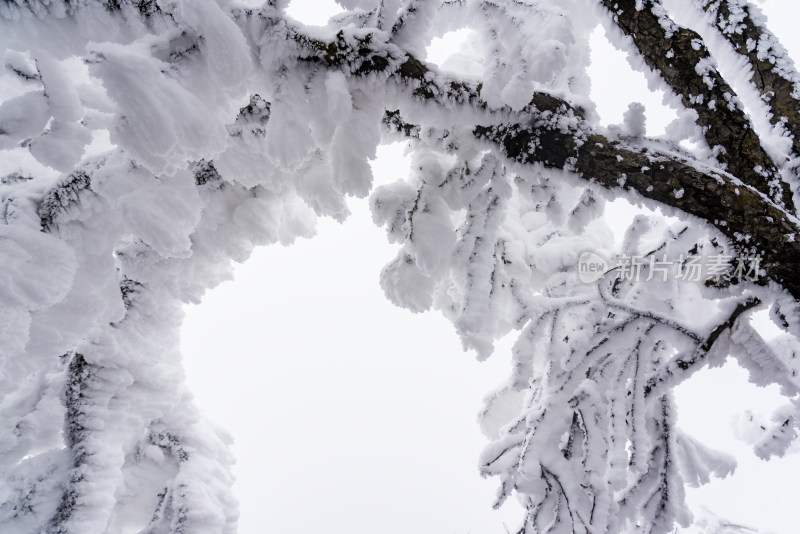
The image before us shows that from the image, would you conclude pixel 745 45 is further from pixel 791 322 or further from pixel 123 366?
pixel 123 366

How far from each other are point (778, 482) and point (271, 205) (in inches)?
3755

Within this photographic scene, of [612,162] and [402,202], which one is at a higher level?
[402,202]

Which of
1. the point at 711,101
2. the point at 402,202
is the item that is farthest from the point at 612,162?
the point at 402,202

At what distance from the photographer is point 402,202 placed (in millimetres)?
2283

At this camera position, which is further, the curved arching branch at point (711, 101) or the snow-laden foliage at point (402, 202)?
the curved arching branch at point (711, 101)

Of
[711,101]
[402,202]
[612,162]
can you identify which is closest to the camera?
[612,162]

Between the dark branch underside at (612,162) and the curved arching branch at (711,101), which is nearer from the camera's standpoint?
the dark branch underside at (612,162)

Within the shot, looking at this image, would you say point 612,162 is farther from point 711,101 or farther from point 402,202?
point 402,202

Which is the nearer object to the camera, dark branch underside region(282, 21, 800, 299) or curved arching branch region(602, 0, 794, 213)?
dark branch underside region(282, 21, 800, 299)

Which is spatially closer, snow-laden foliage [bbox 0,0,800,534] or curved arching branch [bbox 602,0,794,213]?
snow-laden foliage [bbox 0,0,800,534]

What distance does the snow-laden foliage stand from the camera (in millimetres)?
1317

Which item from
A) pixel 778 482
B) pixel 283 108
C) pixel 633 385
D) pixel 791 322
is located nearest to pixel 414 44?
pixel 283 108

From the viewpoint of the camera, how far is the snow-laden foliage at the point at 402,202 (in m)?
1.32

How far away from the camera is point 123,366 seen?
8.34 feet
